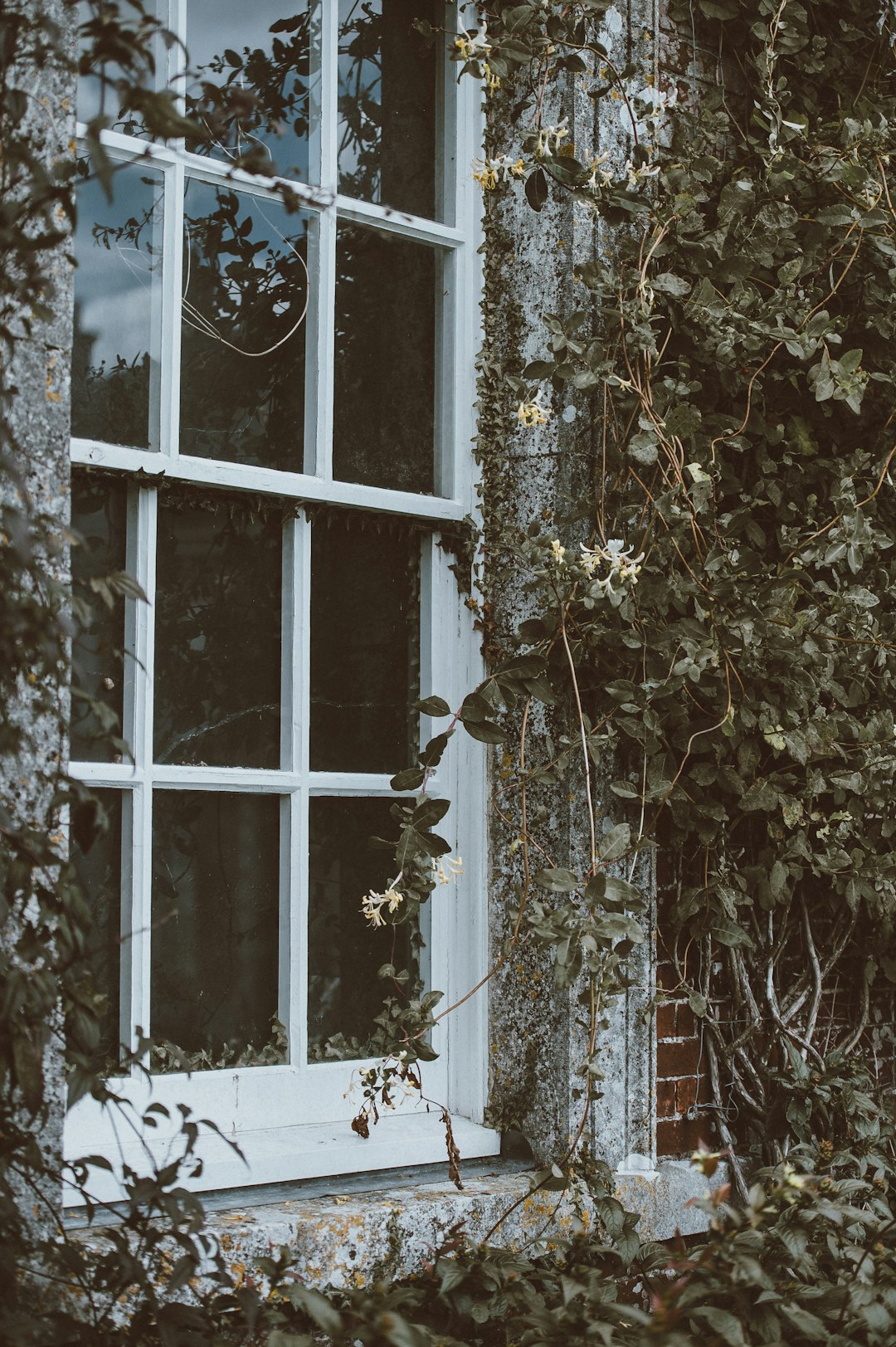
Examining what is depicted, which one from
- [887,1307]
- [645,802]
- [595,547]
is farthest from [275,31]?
[887,1307]

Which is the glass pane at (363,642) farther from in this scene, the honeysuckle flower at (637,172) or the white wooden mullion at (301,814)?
the honeysuckle flower at (637,172)

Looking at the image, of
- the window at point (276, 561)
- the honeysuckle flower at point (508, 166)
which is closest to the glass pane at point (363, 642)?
the window at point (276, 561)

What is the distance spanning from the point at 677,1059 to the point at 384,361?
1.55m

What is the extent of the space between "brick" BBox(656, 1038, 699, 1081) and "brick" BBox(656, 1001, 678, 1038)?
2 cm

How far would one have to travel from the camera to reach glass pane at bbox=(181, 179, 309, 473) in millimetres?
2312

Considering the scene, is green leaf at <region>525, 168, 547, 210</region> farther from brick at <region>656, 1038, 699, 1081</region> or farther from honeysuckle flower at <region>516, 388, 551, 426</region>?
brick at <region>656, 1038, 699, 1081</region>

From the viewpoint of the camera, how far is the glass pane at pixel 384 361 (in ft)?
8.25

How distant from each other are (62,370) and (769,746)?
1.56m

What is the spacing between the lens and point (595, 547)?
2447 millimetres

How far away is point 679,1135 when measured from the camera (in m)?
2.61

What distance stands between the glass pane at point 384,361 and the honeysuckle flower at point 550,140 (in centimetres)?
32

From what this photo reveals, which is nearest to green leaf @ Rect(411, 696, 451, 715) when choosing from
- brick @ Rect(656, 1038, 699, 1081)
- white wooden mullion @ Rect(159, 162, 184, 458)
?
white wooden mullion @ Rect(159, 162, 184, 458)

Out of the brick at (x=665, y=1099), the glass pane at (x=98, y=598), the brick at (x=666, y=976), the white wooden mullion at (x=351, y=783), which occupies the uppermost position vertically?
the glass pane at (x=98, y=598)

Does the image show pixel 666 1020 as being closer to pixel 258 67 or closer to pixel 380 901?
pixel 380 901
